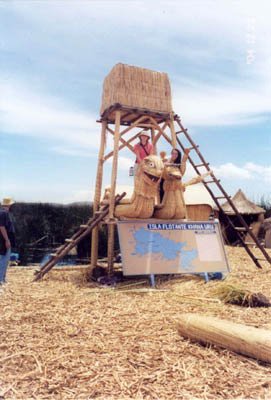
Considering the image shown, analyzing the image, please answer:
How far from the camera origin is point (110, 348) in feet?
13.6

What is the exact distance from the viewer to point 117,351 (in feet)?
13.3

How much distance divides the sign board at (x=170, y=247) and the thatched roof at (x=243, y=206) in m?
13.9

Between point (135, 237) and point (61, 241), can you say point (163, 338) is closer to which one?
point (135, 237)

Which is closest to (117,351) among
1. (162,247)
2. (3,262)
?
(162,247)

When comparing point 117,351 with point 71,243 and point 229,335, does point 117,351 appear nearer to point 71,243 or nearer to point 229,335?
point 229,335

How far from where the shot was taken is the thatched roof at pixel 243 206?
22312mm

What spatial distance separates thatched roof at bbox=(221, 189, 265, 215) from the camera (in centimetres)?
2231

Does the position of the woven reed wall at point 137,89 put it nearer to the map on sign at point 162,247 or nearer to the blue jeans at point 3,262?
the map on sign at point 162,247

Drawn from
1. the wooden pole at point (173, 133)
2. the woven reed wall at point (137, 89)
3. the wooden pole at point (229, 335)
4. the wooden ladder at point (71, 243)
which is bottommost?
the wooden pole at point (229, 335)

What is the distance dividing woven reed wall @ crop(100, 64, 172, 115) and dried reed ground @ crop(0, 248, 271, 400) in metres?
4.35

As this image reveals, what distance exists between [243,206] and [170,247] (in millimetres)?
15633

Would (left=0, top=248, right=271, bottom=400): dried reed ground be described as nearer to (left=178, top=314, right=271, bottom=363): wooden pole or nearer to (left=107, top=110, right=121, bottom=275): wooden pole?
(left=178, top=314, right=271, bottom=363): wooden pole

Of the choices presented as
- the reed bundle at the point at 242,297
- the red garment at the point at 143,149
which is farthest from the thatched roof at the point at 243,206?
the reed bundle at the point at 242,297

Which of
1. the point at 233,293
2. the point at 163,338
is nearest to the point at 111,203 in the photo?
the point at 233,293
